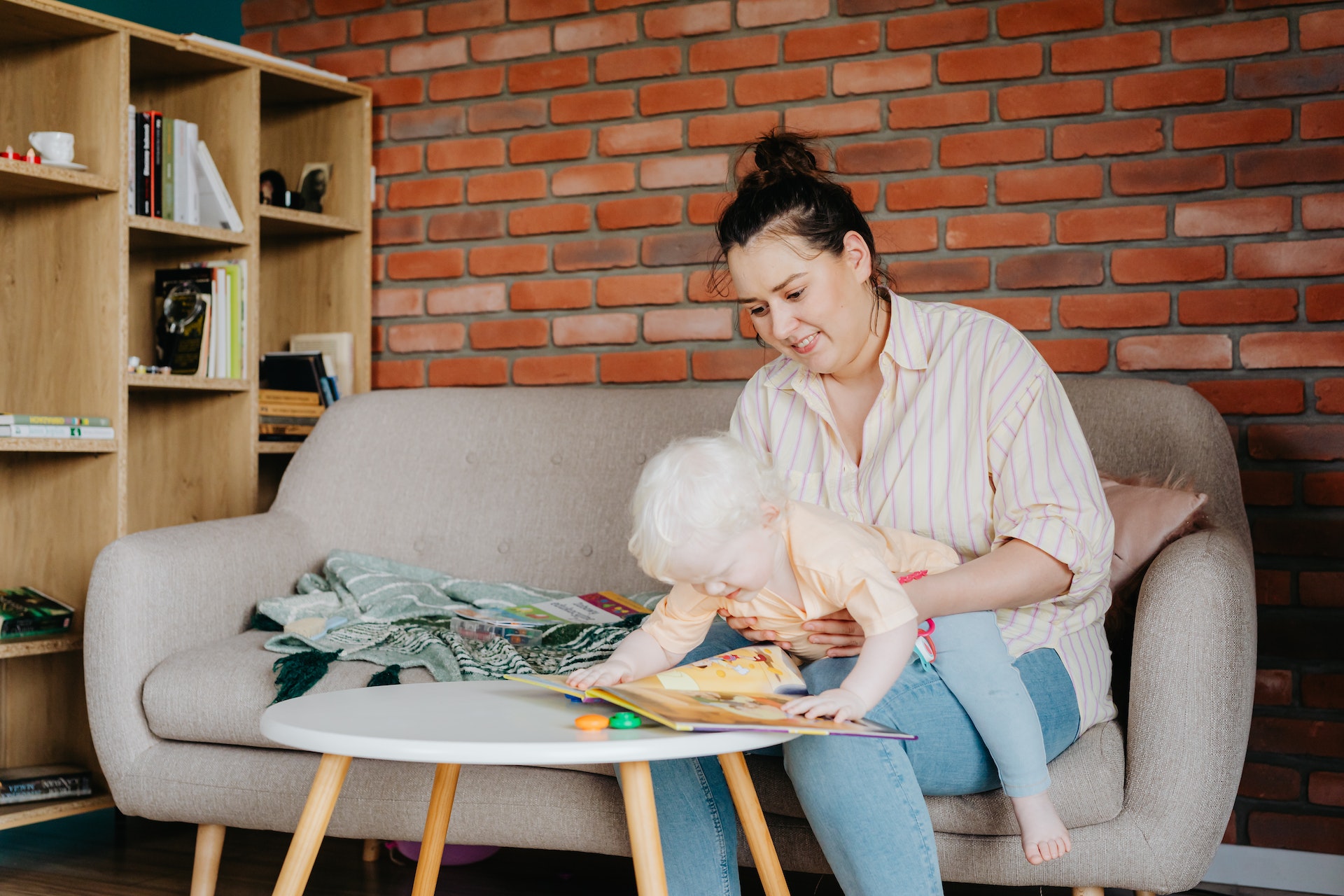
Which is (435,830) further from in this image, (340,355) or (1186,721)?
(340,355)

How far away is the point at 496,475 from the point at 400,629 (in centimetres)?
51

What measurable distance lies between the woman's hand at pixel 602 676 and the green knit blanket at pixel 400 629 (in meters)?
0.39

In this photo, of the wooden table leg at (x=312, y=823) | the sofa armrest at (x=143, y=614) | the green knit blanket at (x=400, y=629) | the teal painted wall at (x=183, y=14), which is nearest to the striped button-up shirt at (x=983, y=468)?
the green knit blanket at (x=400, y=629)

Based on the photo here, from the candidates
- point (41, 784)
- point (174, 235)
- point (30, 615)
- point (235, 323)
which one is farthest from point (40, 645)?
point (174, 235)

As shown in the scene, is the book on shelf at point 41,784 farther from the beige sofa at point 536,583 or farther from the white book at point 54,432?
the white book at point 54,432

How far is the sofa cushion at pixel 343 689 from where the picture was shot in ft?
4.68

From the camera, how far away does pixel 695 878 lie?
4.48ft

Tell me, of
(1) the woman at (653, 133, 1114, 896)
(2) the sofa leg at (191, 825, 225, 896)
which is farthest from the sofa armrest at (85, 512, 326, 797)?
(1) the woman at (653, 133, 1114, 896)

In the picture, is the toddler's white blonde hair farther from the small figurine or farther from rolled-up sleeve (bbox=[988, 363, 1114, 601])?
rolled-up sleeve (bbox=[988, 363, 1114, 601])

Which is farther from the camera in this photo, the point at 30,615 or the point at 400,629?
the point at 30,615

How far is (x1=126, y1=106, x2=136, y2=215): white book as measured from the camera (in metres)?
2.38

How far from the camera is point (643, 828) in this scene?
3.74 feet

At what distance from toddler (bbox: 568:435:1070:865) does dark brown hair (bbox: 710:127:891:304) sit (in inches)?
13.9

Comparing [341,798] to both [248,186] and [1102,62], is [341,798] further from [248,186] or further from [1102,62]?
[1102,62]
